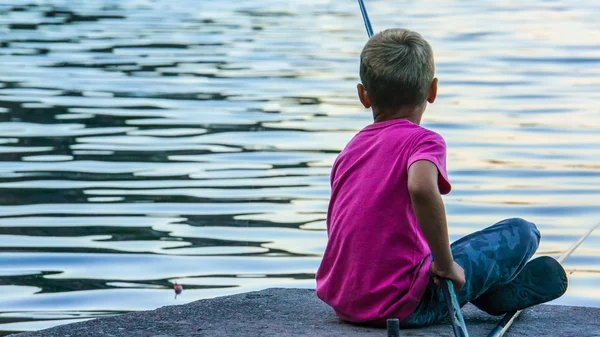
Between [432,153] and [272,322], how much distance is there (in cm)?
92

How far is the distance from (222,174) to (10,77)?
6.14 metres

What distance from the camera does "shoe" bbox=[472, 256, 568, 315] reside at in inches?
154

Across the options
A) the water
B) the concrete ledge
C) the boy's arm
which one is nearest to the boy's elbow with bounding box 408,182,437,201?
the boy's arm

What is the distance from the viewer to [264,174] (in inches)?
326

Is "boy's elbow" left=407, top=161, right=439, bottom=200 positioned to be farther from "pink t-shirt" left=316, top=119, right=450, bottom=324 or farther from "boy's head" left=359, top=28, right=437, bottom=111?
"boy's head" left=359, top=28, right=437, bottom=111

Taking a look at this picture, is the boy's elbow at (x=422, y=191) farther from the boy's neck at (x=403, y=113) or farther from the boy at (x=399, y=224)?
the boy's neck at (x=403, y=113)

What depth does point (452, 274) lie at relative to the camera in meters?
3.48

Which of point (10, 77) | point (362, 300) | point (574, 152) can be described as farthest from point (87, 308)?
point (10, 77)

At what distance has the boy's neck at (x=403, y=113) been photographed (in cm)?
356

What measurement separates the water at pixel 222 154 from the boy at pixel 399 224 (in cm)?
195

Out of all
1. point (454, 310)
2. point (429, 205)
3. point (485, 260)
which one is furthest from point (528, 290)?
point (429, 205)

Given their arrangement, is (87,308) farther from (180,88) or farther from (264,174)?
(180,88)

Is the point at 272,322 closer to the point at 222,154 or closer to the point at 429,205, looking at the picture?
the point at 429,205

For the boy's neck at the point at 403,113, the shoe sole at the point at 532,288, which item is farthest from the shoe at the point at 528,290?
the boy's neck at the point at 403,113
